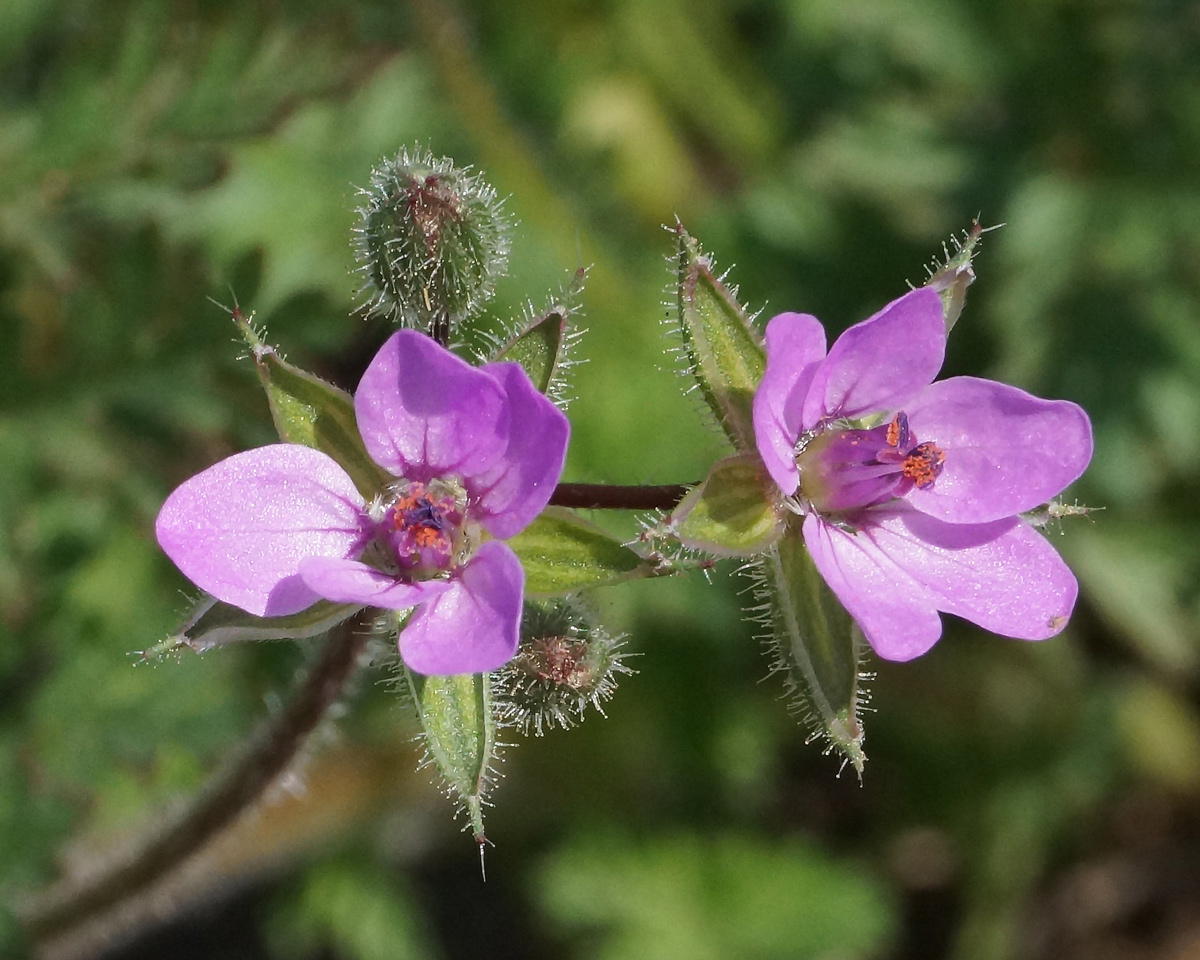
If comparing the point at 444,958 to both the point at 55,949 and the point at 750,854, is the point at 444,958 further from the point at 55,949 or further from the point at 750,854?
the point at 55,949

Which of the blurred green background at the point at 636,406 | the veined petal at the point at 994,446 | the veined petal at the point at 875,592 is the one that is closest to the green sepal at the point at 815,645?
the veined petal at the point at 875,592

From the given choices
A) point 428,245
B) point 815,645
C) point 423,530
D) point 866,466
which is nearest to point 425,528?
point 423,530

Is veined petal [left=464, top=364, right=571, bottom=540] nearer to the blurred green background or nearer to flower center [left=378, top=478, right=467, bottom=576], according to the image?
flower center [left=378, top=478, right=467, bottom=576]

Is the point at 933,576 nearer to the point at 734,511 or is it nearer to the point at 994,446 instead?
the point at 994,446

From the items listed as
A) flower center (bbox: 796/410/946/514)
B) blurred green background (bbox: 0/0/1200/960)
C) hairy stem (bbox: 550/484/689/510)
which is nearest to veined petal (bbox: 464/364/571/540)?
hairy stem (bbox: 550/484/689/510)

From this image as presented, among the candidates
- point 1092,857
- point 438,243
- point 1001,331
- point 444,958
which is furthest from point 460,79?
point 1092,857
